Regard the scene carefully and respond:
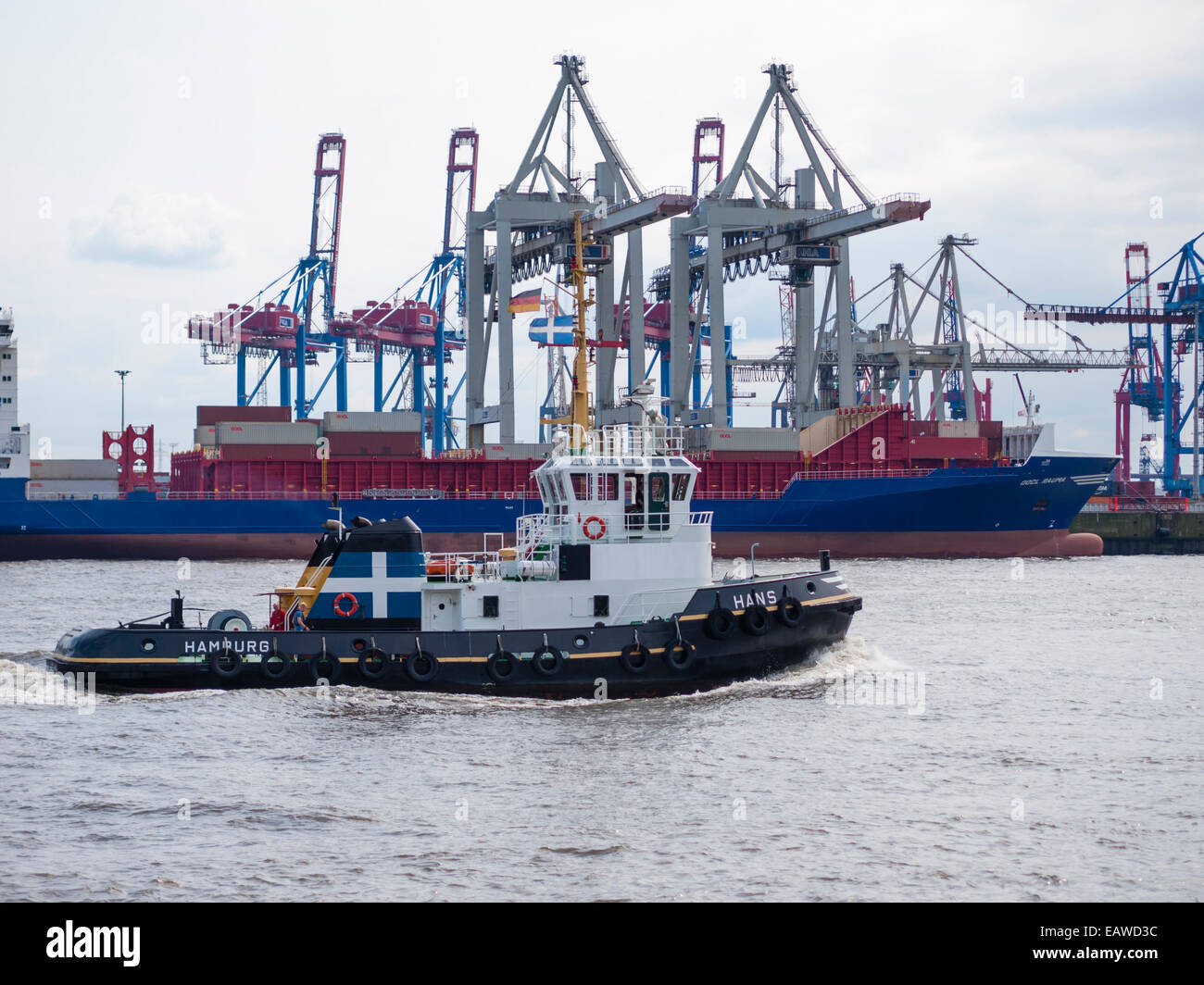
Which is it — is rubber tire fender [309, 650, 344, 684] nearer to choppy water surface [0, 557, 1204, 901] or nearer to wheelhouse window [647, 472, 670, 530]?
choppy water surface [0, 557, 1204, 901]

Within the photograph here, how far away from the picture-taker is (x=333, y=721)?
17.0m

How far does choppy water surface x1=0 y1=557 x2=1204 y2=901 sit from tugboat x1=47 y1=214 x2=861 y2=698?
41 centimetres

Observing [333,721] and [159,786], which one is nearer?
[159,786]

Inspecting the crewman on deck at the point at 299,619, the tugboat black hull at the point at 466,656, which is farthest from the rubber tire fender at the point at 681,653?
the crewman on deck at the point at 299,619

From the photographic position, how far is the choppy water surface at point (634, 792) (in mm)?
11297

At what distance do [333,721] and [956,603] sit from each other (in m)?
20.6

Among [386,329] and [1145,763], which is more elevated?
[386,329]

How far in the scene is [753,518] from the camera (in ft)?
171

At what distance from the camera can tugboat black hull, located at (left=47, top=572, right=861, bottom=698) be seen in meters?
18.0

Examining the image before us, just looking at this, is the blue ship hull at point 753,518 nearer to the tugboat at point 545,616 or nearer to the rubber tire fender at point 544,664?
the tugboat at point 545,616

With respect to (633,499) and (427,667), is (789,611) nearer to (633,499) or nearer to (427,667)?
(633,499)

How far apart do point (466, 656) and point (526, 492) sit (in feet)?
114
